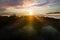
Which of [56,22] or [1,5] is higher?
[1,5]

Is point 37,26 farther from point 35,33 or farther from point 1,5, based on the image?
point 1,5

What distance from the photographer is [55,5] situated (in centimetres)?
190

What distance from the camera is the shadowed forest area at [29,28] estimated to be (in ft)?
6.11

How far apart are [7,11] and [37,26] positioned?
40cm

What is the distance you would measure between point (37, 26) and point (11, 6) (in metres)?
0.39

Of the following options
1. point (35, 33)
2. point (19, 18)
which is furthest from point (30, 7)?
point (35, 33)

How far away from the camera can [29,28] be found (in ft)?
6.17

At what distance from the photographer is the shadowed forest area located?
6.11 ft

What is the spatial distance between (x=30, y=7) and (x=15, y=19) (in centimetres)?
23

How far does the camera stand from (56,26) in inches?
73.6

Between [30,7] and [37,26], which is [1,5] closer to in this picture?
[30,7]

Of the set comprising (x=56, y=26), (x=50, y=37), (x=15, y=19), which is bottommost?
(x=50, y=37)

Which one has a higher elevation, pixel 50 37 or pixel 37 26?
pixel 37 26

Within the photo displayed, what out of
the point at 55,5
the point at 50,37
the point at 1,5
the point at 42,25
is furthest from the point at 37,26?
the point at 1,5
